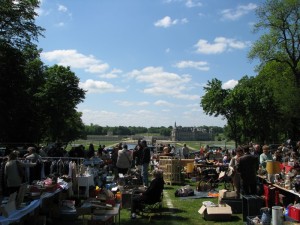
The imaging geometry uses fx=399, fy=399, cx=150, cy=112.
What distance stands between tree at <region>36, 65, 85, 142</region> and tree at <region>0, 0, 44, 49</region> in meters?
10.4

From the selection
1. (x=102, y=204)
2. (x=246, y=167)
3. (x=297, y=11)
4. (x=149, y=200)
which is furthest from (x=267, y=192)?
(x=297, y=11)

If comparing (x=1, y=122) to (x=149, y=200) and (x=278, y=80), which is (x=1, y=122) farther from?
(x=278, y=80)

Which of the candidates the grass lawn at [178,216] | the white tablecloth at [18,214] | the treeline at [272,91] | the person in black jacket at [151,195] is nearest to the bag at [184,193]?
the grass lawn at [178,216]

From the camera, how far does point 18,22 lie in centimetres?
2911

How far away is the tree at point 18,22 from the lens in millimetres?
27750

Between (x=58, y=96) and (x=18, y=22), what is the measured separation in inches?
526

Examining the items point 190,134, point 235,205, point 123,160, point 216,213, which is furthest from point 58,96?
point 190,134

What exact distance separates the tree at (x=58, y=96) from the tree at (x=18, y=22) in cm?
1037

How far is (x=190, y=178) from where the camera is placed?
1975 cm

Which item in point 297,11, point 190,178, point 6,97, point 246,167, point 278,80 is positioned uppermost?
point 297,11

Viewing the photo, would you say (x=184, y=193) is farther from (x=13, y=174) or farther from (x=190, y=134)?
(x=190, y=134)

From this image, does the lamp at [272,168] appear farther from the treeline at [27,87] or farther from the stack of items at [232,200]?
the treeline at [27,87]

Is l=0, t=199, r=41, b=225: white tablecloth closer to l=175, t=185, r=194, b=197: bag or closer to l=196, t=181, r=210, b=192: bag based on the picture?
l=175, t=185, r=194, b=197: bag

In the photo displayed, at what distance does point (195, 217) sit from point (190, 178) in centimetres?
959
